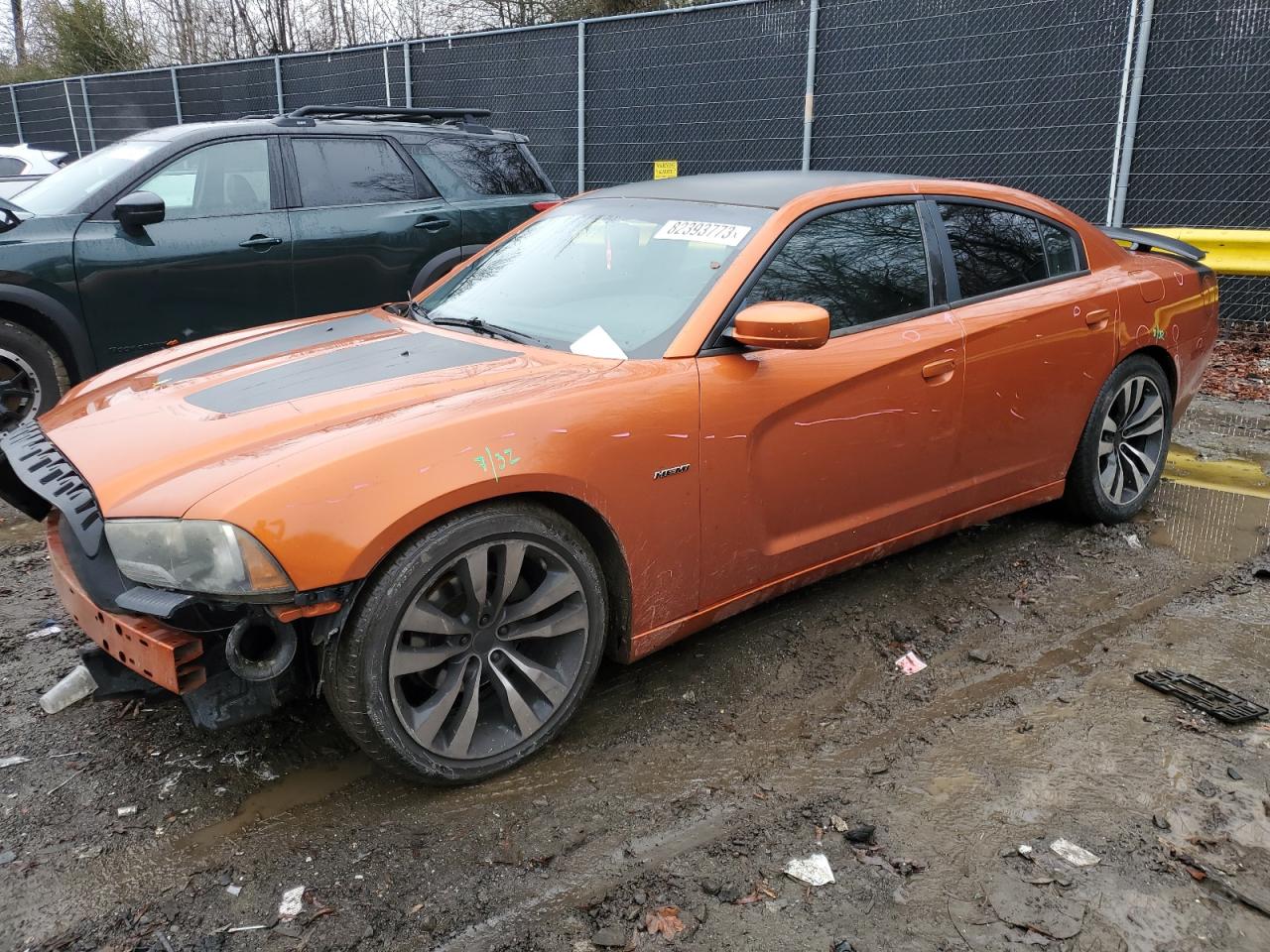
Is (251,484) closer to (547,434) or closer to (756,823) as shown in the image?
(547,434)

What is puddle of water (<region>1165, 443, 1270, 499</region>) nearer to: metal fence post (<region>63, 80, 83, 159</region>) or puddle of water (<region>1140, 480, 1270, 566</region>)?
puddle of water (<region>1140, 480, 1270, 566</region>)

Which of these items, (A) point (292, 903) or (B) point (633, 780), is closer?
(A) point (292, 903)

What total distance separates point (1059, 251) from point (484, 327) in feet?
8.36

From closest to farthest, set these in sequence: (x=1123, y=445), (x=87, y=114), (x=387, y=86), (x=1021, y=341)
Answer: (x=1021, y=341)
(x=1123, y=445)
(x=387, y=86)
(x=87, y=114)

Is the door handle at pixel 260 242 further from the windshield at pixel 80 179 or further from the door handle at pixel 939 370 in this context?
the door handle at pixel 939 370

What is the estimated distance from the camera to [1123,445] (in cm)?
457

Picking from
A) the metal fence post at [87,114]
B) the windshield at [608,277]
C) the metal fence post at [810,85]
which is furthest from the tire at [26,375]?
the metal fence post at [87,114]

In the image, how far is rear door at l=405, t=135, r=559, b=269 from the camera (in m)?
6.72

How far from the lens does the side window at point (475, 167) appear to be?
673cm

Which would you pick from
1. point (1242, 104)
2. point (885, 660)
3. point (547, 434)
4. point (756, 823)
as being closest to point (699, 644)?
point (885, 660)

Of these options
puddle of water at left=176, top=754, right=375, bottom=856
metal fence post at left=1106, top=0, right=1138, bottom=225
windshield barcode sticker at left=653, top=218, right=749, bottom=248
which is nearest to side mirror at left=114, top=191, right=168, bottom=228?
windshield barcode sticker at left=653, top=218, right=749, bottom=248

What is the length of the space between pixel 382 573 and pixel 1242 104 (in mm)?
8651

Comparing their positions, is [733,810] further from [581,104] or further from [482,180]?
[581,104]

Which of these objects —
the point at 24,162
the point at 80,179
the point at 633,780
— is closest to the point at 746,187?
the point at 633,780
